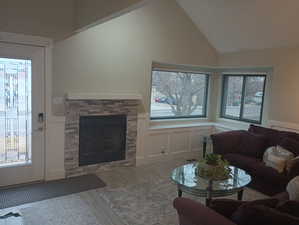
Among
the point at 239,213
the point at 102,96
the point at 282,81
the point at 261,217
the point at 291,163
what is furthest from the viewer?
the point at 282,81

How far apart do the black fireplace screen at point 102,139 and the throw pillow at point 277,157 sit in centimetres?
238

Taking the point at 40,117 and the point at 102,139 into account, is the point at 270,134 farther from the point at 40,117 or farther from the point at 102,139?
the point at 40,117

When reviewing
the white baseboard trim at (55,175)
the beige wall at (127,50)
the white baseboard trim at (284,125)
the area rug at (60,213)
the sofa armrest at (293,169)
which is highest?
the beige wall at (127,50)

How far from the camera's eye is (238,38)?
491 centimetres

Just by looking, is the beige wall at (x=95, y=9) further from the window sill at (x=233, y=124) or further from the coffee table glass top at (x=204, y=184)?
the window sill at (x=233, y=124)

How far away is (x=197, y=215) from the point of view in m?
1.90

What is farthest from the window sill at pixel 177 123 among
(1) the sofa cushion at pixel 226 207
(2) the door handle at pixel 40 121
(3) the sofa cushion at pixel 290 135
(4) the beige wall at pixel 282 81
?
(1) the sofa cushion at pixel 226 207

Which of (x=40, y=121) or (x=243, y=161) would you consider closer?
(x=40, y=121)

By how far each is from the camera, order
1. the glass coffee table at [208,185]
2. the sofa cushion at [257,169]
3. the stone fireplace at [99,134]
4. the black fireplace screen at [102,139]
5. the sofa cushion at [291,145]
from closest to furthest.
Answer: the glass coffee table at [208,185], the sofa cushion at [257,169], the sofa cushion at [291,145], the stone fireplace at [99,134], the black fireplace screen at [102,139]

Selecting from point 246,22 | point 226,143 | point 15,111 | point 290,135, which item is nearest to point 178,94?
point 226,143

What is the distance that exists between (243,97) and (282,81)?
44.8 inches

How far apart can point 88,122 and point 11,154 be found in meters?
1.21

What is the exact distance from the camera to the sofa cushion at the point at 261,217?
162cm

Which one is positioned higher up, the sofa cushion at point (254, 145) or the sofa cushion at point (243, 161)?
the sofa cushion at point (254, 145)
